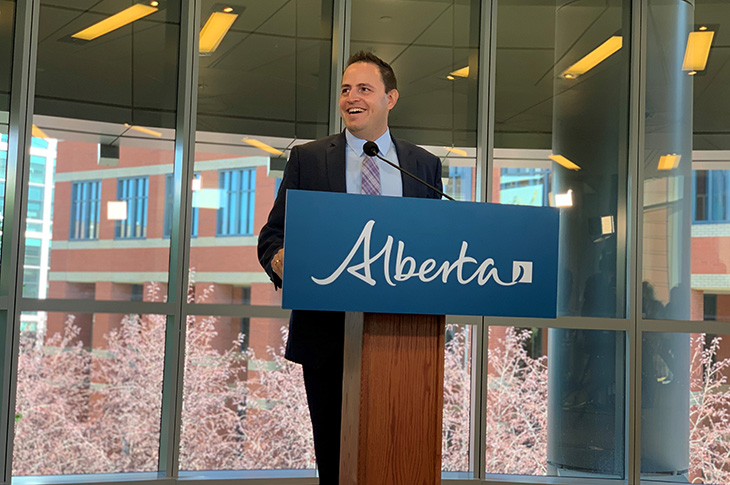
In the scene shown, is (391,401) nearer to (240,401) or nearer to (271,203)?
(240,401)

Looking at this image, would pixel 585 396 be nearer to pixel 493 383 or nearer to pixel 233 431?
pixel 493 383

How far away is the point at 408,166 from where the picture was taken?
228cm

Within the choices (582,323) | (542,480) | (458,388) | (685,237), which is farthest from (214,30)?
(542,480)

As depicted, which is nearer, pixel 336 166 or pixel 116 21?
pixel 336 166

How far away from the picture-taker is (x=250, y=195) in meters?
4.81

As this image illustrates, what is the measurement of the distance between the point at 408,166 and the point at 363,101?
0.73ft

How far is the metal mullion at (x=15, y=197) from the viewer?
4195mm

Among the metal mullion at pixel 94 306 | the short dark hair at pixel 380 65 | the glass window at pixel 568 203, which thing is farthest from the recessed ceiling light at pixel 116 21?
the short dark hair at pixel 380 65

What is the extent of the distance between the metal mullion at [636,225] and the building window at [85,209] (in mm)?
3176

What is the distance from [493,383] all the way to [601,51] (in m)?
2.21

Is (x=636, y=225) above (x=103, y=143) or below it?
below

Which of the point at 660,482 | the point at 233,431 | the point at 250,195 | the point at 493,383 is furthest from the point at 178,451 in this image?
the point at 660,482

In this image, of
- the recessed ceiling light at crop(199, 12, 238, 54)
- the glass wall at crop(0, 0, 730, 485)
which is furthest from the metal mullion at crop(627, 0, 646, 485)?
the recessed ceiling light at crop(199, 12, 238, 54)

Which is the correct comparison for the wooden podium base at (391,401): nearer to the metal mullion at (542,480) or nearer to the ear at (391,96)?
the ear at (391,96)
